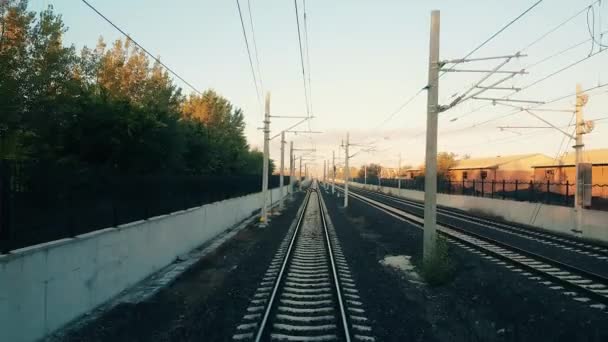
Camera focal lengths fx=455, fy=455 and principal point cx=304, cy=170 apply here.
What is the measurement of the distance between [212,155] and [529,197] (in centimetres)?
2292

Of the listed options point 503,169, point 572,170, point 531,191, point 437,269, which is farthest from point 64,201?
point 503,169

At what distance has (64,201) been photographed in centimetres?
827

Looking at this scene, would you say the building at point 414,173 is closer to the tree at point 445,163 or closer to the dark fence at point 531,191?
the tree at point 445,163

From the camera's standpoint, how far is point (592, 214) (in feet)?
68.6

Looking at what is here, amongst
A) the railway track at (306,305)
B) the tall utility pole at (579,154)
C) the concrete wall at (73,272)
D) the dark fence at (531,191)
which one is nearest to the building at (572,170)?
the dark fence at (531,191)

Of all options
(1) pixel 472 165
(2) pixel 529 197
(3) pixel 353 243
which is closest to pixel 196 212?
(3) pixel 353 243

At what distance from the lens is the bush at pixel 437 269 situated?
1157 cm

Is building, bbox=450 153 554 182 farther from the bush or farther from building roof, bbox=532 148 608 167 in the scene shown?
the bush

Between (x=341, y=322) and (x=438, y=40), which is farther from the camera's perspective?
(x=438, y=40)

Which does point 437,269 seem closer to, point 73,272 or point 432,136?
point 432,136

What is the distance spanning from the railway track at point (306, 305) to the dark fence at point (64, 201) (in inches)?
142

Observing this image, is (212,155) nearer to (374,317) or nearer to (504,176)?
(374,317)

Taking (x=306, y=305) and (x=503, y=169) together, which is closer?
(x=306, y=305)

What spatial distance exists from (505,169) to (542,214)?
49.6 meters
